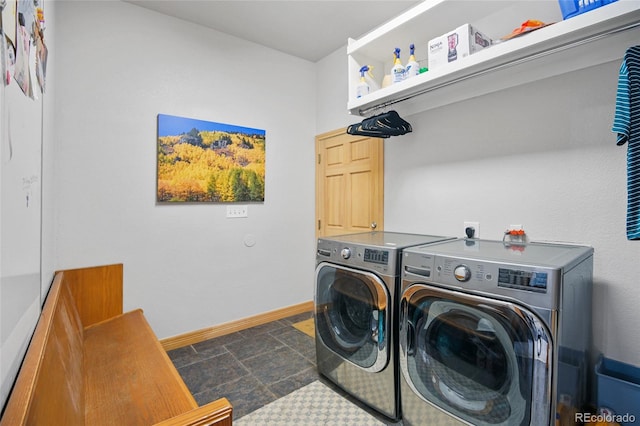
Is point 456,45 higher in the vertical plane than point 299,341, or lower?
higher

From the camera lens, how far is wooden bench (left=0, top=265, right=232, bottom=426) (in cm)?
80

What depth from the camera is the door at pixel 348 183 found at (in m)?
2.82

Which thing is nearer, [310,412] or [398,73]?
[310,412]

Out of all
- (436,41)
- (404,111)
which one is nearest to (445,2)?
(436,41)

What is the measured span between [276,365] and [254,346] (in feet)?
1.25

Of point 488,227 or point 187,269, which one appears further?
point 187,269

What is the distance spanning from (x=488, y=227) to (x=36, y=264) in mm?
2382

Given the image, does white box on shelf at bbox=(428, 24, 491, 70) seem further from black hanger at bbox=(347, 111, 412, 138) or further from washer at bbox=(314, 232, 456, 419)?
washer at bbox=(314, 232, 456, 419)

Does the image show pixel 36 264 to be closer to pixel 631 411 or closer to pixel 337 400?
pixel 337 400

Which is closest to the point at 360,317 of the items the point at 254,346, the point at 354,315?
the point at 354,315

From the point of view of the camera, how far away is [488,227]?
2.05 meters

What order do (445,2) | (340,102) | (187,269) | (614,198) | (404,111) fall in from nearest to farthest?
(614,198), (445,2), (404,111), (187,269), (340,102)

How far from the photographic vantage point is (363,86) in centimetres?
233

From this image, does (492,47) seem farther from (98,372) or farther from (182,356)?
(182,356)
